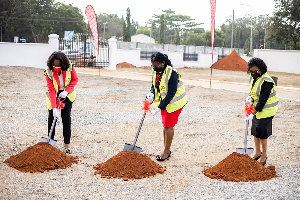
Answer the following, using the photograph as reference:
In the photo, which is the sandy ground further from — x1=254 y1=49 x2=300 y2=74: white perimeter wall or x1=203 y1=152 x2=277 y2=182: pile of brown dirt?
x1=254 y1=49 x2=300 y2=74: white perimeter wall

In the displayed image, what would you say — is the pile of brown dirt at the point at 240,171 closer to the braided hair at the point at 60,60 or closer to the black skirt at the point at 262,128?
the black skirt at the point at 262,128

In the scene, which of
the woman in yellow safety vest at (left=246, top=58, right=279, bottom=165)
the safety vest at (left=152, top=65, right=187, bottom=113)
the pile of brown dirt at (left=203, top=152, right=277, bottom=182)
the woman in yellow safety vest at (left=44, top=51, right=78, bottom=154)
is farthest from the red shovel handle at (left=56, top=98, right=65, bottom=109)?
the woman in yellow safety vest at (left=246, top=58, right=279, bottom=165)

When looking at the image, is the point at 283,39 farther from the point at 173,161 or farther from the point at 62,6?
the point at 62,6

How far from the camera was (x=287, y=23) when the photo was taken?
35.0 m

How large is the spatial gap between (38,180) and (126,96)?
9325mm

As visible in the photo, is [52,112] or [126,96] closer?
[52,112]

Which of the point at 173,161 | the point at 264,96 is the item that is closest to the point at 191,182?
the point at 173,161

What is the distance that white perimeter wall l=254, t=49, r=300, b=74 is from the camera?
32188mm

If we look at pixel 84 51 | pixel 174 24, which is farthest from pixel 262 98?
pixel 174 24

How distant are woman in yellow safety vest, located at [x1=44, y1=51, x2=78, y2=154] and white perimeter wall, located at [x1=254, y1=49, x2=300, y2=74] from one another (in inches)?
1123

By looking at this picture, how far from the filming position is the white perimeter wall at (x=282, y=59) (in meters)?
32.2

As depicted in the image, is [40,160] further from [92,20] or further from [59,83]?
[92,20]

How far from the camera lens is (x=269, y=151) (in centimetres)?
677

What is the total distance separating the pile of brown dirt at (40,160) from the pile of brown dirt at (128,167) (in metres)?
0.49
